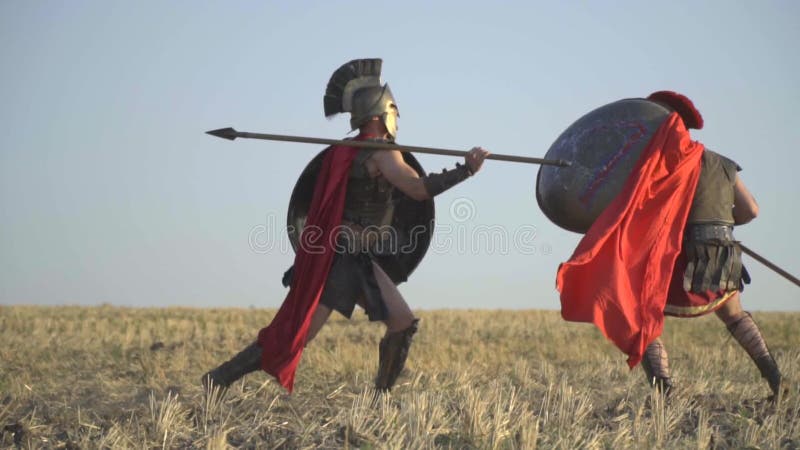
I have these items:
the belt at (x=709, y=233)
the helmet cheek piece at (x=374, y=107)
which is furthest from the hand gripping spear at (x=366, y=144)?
the belt at (x=709, y=233)

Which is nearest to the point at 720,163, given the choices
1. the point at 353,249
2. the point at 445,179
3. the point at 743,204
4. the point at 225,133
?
the point at 743,204

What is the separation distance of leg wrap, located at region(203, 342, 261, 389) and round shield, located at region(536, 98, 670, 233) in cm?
190

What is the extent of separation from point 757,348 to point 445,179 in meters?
2.10

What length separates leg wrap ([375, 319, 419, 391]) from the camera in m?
5.64

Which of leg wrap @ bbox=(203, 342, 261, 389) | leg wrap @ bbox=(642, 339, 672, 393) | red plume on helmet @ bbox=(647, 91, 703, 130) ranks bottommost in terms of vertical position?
leg wrap @ bbox=(203, 342, 261, 389)

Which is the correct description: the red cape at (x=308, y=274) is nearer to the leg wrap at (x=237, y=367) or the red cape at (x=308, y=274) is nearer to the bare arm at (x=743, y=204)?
the leg wrap at (x=237, y=367)

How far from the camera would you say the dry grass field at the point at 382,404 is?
4770 mm

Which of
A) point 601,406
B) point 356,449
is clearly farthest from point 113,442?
point 601,406

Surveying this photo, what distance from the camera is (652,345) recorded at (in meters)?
5.85

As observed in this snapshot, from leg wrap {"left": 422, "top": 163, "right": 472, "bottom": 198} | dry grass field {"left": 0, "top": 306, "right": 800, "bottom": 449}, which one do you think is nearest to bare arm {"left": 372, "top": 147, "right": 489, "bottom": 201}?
leg wrap {"left": 422, "top": 163, "right": 472, "bottom": 198}

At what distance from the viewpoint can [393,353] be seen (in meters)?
5.67

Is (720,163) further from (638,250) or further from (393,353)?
(393,353)

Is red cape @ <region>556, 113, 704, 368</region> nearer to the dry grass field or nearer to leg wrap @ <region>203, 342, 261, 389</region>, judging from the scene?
the dry grass field

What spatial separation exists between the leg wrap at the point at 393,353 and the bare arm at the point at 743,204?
201 cm
